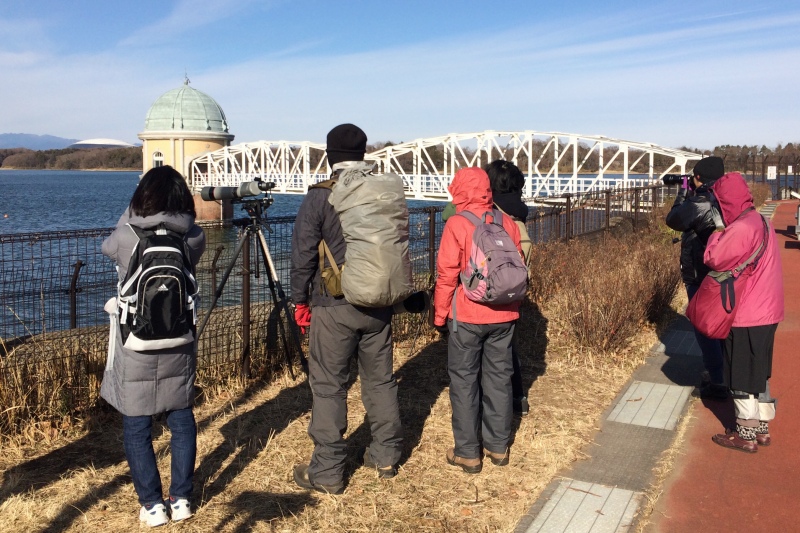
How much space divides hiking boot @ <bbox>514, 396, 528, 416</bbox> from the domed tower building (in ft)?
224

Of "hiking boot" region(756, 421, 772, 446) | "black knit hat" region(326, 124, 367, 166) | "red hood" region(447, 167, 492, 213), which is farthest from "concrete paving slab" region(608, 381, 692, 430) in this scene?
"black knit hat" region(326, 124, 367, 166)

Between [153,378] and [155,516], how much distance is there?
748 millimetres

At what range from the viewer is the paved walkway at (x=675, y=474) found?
13.1 ft

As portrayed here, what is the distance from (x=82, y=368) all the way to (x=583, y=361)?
4.23 metres

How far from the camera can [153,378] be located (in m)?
3.70

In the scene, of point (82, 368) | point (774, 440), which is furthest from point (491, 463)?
point (82, 368)

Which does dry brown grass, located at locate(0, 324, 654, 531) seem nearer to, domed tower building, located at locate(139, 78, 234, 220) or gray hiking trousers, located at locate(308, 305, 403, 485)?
gray hiking trousers, located at locate(308, 305, 403, 485)

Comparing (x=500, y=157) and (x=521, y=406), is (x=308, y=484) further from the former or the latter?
(x=500, y=157)

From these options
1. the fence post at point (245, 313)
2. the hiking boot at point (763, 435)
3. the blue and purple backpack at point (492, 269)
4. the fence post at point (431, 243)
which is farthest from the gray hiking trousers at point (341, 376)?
the fence post at point (431, 243)

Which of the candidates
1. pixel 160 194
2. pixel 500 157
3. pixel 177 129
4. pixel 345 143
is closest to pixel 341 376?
pixel 345 143

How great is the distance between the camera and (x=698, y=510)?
4.12 m

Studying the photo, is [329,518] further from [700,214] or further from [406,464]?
[700,214]

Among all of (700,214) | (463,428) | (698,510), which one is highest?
(700,214)

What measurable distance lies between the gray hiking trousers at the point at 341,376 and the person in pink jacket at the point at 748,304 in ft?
7.05
